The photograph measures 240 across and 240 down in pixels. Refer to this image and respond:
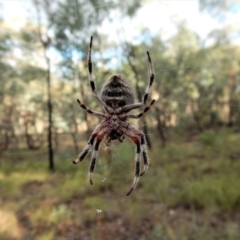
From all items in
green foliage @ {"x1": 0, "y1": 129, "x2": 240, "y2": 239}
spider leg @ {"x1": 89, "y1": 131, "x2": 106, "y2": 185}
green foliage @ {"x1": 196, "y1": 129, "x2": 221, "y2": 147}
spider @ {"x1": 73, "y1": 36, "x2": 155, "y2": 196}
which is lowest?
green foliage @ {"x1": 0, "y1": 129, "x2": 240, "y2": 239}

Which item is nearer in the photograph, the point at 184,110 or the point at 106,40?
the point at 106,40

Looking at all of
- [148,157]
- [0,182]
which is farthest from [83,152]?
[0,182]

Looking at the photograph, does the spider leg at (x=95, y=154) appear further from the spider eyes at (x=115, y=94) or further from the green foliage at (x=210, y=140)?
the green foliage at (x=210, y=140)

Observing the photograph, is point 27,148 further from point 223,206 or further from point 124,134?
point 124,134

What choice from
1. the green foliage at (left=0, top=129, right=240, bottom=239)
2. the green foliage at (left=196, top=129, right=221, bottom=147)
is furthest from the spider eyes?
the green foliage at (left=196, top=129, right=221, bottom=147)

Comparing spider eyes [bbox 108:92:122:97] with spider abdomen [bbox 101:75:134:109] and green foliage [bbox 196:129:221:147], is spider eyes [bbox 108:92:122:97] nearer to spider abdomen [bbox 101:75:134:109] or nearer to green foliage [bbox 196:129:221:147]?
spider abdomen [bbox 101:75:134:109]

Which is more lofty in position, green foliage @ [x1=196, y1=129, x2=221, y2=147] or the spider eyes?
the spider eyes

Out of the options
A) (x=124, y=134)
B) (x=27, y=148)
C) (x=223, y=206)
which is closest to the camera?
(x=124, y=134)

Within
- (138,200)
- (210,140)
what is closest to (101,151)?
(138,200)

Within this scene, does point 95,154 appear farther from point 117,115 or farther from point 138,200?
point 138,200
